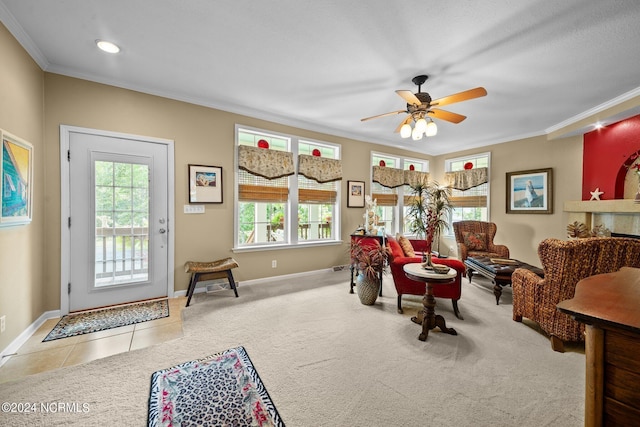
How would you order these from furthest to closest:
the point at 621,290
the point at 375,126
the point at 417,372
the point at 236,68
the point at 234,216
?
the point at 375,126, the point at 234,216, the point at 236,68, the point at 417,372, the point at 621,290

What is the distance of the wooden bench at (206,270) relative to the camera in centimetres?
314

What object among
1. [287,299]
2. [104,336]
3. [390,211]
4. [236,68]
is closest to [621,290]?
[287,299]

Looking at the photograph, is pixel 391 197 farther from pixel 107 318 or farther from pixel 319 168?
pixel 107 318

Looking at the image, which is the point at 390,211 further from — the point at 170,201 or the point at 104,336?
the point at 104,336

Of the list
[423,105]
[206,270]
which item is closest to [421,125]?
[423,105]

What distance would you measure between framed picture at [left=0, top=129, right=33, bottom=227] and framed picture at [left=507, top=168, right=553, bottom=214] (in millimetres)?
7127

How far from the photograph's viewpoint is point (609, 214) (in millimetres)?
3824

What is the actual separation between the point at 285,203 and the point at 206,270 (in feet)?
5.73

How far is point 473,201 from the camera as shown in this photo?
19.0 ft

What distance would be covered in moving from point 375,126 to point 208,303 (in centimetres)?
397

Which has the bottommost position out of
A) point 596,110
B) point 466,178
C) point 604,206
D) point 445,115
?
point 604,206

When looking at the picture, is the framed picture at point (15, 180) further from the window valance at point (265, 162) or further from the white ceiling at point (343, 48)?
the window valance at point (265, 162)

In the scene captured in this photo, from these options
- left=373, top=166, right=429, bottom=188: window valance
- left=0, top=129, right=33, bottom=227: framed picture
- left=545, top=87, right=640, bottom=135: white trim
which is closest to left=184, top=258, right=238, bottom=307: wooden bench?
left=0, top=129, right=33, bottom=227: framed picture

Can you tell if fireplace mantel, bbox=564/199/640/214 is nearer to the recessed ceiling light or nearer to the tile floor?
the tile floor
